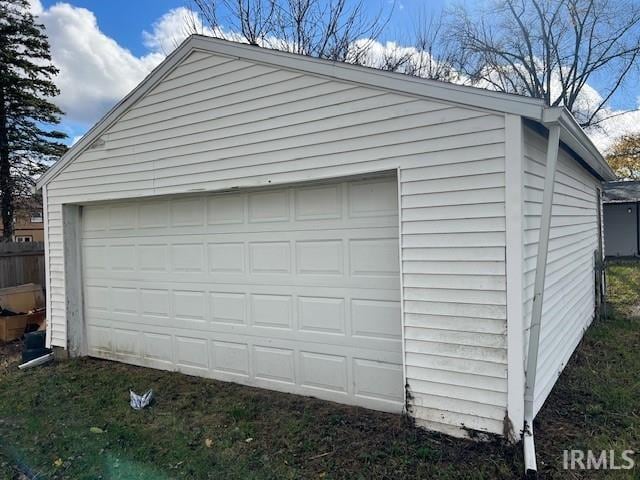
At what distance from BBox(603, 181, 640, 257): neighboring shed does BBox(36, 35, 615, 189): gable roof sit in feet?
45.9

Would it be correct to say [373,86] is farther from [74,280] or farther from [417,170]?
[74,280]

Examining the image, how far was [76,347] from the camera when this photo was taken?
5.93 m

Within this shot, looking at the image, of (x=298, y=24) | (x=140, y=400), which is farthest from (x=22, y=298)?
(x=298, y=24)

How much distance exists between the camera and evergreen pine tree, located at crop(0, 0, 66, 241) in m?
13.1

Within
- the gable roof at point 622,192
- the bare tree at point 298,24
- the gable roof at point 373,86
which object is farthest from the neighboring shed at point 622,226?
the gable roof at point 373,86

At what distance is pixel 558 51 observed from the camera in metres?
18.0

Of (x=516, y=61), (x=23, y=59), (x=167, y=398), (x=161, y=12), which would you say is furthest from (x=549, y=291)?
(x=516, y=61)

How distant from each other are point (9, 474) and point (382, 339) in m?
3.05

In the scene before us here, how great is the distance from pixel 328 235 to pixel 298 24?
28.7 feet

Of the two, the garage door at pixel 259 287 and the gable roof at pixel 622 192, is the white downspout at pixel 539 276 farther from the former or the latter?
the gable roof at pixel 622 192

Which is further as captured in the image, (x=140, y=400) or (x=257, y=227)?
(x=257, y=227)

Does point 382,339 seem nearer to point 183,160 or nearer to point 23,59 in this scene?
point 183,160

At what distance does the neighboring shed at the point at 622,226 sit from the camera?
16.8m

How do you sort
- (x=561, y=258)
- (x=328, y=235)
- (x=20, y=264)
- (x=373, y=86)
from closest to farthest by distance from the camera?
1. (x=373, y=86)
2. (x=328, y=235)
3. (x=561, y=258)
4. (x=20, y=264)
